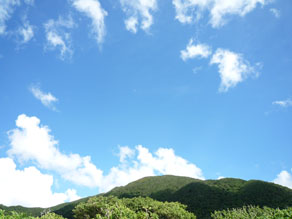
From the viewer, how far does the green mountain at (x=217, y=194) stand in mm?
96062

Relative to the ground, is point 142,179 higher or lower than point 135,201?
higher

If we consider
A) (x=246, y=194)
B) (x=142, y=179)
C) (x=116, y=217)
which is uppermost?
(x=142, y=179)

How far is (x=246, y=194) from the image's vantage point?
4158 inches

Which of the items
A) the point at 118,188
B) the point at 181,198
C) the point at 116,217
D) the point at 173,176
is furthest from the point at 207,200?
the point at 116,217

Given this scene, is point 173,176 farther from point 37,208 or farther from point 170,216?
point 170,216

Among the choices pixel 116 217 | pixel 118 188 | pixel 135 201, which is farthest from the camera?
pixel 118 188

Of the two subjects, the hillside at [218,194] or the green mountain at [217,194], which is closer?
the green mountain at [217,194]

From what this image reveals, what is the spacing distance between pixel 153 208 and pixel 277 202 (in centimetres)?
7070

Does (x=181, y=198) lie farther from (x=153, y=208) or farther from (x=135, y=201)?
(x=153, y=208)

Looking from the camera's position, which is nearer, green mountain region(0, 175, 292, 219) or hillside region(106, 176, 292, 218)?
green mountain region(0, 175, 292, 219)

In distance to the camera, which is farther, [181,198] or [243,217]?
[181,198]

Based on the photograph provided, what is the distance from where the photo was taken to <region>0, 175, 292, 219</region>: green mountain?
96.1m

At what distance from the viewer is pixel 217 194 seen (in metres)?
110

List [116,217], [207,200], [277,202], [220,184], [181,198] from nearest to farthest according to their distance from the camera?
[116,217] < [277,202] < [207,200] < [181,198] < [220,184]
